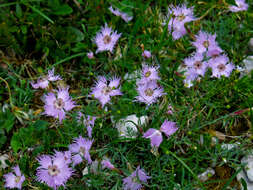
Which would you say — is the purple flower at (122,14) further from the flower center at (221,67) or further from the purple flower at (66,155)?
the purple flower at (66,155)

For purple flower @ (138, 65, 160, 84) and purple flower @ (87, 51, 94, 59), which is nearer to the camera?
purple flower @ (138, 65, 160, 84)

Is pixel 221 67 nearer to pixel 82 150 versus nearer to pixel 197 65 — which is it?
pixel 197 65

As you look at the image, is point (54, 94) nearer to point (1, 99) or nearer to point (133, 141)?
point (1, 99)

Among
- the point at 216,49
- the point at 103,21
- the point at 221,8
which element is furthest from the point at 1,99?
the point at 221,8

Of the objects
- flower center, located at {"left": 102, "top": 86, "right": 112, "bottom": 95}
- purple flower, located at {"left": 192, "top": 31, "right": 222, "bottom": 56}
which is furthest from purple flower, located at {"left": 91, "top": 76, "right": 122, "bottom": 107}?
purple flower, located at {"left": 192, "top": 31, "right": 222, "bottom": 56}

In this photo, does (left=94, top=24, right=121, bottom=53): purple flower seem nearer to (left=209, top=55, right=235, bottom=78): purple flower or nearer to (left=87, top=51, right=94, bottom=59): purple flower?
(left=87, top=51, right=94, bottom=59): purple flower

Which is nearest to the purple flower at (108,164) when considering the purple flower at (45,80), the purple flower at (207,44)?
the purple flower at (45,80)

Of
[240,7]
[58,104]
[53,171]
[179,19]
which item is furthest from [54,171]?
[240,7]
